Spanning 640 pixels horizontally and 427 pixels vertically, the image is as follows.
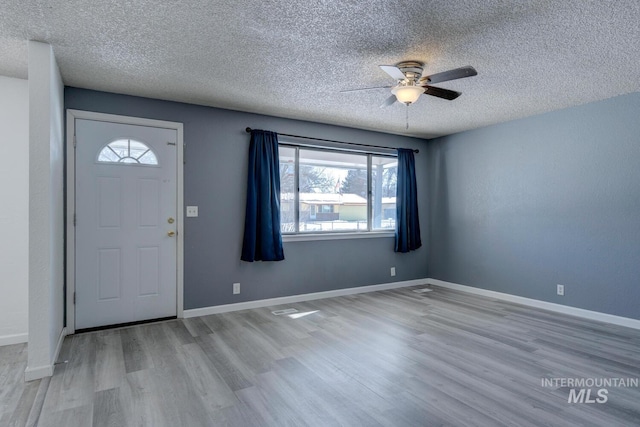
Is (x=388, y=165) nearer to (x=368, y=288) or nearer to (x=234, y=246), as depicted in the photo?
(x=368, y=288)

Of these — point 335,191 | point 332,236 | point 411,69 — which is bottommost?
point 332,236

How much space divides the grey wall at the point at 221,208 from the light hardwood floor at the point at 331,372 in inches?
18.7

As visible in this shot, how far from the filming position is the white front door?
3.51m

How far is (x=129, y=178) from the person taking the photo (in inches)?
146

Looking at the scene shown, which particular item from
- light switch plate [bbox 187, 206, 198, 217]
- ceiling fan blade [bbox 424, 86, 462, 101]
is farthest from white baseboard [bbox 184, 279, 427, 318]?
ceiling fan blade [bbox 424, 86, 462, 101]

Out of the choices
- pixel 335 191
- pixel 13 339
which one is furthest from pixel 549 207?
pixel 13 339

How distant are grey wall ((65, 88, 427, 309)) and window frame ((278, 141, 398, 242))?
0.36 ft

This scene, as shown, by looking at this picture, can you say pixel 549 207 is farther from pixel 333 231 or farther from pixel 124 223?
pixel 124 223

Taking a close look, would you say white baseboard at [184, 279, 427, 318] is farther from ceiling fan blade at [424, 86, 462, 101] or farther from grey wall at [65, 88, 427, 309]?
ceiling fan blade at [424, 86, 462, 101]

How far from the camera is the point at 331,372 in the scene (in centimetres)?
265

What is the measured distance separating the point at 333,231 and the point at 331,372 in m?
2.63

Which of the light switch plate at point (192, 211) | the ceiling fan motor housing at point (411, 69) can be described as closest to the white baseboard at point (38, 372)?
the light switch plate at point (192, 211)

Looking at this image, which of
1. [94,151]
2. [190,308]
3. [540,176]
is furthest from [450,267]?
[94,151]

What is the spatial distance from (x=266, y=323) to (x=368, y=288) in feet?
6.67
